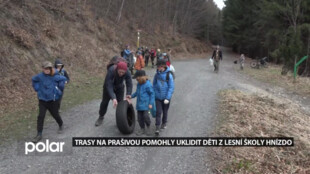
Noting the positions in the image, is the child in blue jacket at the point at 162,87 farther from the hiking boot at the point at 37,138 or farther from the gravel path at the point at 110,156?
the hiking boot at the point at 37,138

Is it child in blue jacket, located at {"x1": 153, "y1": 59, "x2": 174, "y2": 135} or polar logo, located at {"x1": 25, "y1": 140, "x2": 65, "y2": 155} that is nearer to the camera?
polar logo, located at {"x1": 25, "y1": 140, "x2": 65, "y2": 155}

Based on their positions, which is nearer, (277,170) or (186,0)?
(277,170)

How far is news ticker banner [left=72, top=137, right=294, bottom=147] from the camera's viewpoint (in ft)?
17.8

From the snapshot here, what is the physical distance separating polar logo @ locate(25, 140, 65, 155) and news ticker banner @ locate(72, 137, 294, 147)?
30 cm

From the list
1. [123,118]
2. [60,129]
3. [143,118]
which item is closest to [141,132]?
[143,118]

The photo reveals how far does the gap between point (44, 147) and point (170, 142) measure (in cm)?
270

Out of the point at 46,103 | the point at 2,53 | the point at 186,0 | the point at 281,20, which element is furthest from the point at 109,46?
the point at 186,0

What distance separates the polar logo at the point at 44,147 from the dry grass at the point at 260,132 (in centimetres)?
321

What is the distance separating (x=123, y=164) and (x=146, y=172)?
489mm

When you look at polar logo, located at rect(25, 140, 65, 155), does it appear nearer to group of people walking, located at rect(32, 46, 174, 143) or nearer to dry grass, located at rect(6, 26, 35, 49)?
group of people walking, located at rect(32, 46, 174, 143)

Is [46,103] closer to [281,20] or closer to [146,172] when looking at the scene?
[146,172]

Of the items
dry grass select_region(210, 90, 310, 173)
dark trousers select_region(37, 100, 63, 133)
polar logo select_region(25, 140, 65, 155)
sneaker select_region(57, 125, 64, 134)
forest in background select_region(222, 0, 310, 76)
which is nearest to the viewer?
dry grass select_region(210, 90, 310, 173)

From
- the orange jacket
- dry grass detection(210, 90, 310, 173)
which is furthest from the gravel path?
the orange jacket

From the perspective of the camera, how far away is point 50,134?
5949 mm
